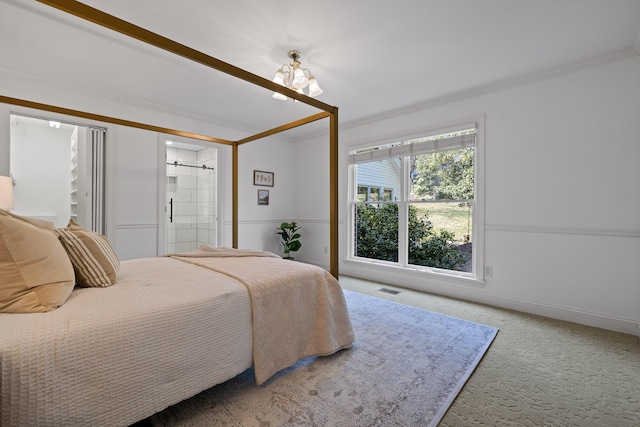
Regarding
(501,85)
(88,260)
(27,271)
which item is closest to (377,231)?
(501,85)

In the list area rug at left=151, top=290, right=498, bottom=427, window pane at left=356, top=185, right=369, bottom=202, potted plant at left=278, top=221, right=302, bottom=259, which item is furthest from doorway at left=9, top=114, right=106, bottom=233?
window pane at left=356, top=185, right=369, bottom=202

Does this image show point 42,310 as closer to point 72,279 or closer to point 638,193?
point 72,279

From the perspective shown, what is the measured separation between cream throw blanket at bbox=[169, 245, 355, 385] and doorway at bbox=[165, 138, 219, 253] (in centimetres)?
333

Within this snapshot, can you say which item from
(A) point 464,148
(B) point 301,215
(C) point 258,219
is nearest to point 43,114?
(C) point 258,219

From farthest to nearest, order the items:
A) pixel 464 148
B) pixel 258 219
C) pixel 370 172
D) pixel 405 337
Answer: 1. pixel 258 219
2. pixel 370 172
3. pixel 464 148
4. pixel 405 337

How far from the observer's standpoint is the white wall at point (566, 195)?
2518 millimetres

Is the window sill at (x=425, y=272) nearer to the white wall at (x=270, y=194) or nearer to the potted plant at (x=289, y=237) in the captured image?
the potted plant at (x=289, y=237)

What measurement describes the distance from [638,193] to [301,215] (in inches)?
167

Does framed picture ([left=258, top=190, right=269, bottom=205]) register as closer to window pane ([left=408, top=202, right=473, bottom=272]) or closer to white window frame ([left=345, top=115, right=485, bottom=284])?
white window frame ([left=345, top=115, right=485, bottom=284])

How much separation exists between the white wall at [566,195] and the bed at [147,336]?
2271mm

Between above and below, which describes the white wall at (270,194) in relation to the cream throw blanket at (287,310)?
above

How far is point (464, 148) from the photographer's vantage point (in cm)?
347

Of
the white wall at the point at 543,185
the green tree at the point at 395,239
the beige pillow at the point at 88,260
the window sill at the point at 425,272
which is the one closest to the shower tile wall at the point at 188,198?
the white wall at the point at 543,185

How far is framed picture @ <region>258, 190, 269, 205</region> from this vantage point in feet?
16.3
